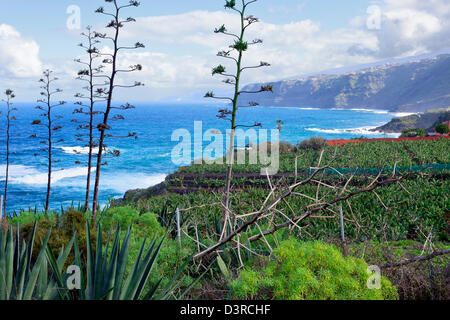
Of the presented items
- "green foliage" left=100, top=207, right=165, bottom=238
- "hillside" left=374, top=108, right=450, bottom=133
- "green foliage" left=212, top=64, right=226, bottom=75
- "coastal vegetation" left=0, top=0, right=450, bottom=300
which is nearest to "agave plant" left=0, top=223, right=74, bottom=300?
"coastal vegetation" left=0, top=0, right=450, bottom=300

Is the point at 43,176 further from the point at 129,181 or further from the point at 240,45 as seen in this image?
the point at 240,45

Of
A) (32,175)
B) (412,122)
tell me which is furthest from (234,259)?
(412,122)

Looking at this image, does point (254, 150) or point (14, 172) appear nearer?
point (254, 150)

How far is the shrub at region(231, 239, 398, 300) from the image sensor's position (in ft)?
10.8

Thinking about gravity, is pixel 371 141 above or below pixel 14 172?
above

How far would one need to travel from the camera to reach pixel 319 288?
331 cm

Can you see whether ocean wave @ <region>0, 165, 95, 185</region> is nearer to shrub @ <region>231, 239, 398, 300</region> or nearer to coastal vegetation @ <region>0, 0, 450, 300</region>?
coastal vegetation @ <region>0, 0, 450, 300</region>

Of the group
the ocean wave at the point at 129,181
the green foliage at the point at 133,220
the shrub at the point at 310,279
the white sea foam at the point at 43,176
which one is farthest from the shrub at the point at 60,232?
the white sea foam at the point at 43,176

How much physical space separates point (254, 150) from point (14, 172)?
3164 cm

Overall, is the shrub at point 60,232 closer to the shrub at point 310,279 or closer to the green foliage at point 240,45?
the shrub at point 310,279
